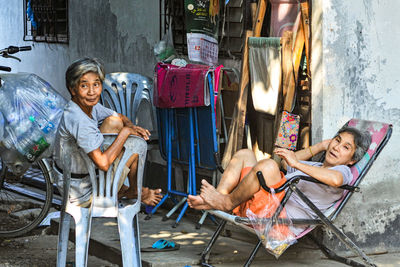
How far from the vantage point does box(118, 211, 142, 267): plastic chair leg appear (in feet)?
13.9

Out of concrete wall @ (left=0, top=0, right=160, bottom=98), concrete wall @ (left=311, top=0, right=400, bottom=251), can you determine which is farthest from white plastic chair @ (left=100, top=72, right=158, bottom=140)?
concrete wall @ (left=311, top=0, right=400, bottom=251)

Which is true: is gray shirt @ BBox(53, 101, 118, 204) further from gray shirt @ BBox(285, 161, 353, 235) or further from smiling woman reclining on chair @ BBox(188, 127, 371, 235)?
gray shirt @ BBox(285, 161, 353, 235)

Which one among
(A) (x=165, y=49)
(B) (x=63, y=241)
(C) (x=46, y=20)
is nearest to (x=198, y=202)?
(B) (x=63, y=241)

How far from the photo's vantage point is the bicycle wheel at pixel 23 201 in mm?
6129

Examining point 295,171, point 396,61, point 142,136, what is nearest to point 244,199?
point 295,171

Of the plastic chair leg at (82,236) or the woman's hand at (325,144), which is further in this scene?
the woman's hand at (325,144)

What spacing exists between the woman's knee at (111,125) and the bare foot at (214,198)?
67 cm

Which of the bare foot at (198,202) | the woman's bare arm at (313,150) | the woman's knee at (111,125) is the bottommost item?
the bare foot at (198,202)

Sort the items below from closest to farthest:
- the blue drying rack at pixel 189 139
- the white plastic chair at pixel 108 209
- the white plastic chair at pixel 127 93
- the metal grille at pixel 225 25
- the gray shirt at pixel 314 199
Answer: the white plastic chair at pixel 108 209, the gray shirt at pixel 314 199, the blue drying rack at pixel 189 139, the metal grille at pixel 225 25, the white plastic chair at pixel 127 93

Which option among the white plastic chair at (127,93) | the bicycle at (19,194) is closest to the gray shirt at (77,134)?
the bicycle at (19,194)

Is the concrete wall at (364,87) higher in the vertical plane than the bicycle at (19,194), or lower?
higher

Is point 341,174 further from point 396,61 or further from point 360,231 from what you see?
point 396,61

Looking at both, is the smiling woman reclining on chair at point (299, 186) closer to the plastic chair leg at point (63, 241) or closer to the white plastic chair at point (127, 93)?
the plastic chair leg at point (63, 241)

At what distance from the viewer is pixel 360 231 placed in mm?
5352
